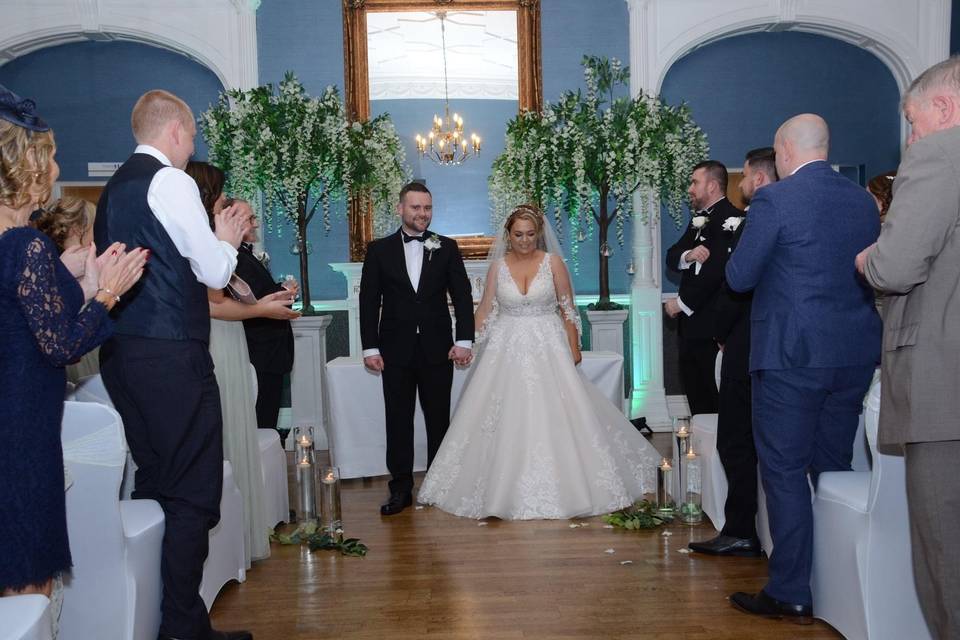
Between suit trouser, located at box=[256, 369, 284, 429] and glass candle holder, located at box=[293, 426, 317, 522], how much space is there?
1.04 metres

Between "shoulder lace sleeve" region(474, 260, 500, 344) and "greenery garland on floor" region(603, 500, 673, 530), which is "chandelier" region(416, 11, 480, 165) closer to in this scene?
"shoulder lace sleeve" region(474, 260, 500, 344)

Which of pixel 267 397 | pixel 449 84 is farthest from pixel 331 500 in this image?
pixel 449 84

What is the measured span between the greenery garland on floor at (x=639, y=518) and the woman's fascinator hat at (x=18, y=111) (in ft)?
10.8

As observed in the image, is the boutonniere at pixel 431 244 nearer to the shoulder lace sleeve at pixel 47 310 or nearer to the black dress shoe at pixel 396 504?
the black dress shoe at pixel 396 504

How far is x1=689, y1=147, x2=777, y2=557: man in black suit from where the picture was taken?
146 inches

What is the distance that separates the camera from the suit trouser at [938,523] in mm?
2203

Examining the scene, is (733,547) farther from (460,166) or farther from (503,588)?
(460,166)

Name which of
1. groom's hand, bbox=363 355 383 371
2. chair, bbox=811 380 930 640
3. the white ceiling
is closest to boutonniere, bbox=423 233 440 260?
groom's hand, bbox=363 355 383 371

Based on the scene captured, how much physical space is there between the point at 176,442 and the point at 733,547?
2.45 m

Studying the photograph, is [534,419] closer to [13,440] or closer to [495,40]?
[13,440]

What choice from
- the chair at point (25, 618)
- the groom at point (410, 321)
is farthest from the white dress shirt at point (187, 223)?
the groom at point (410, 321)

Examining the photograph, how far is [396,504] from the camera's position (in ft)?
16.2

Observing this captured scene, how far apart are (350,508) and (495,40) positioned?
481 centimetres

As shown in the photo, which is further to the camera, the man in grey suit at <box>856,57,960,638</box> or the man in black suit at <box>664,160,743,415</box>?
the man in black suit at <box>664,160,743,415</box>
